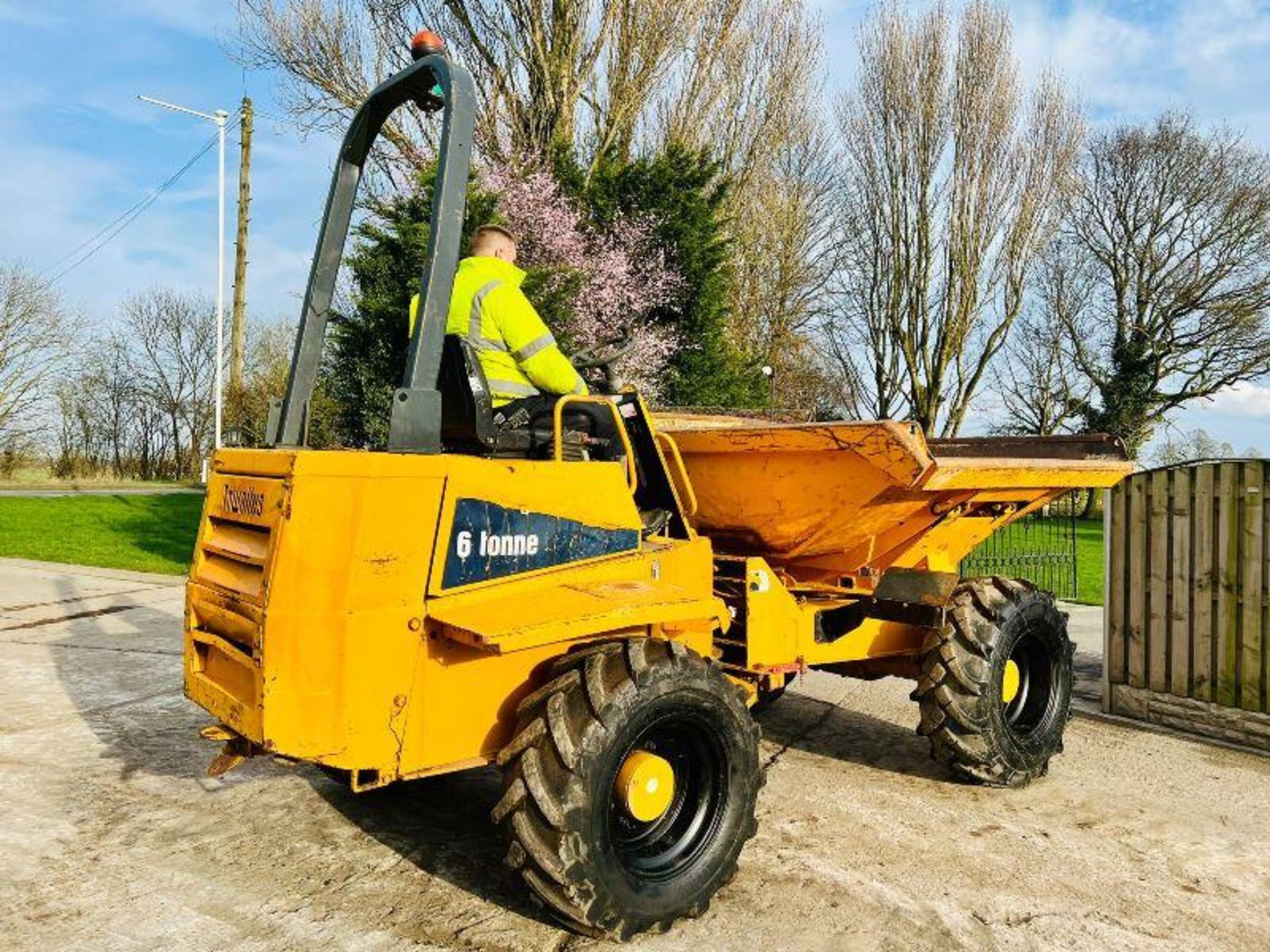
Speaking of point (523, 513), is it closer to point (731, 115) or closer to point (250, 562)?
point (250, 562)

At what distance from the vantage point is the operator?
360cm

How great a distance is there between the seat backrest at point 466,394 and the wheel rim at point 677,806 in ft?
3.99

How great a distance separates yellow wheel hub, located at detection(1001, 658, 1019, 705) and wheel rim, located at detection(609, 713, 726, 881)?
221cm

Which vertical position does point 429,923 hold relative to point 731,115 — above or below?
below

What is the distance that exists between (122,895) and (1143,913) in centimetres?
369

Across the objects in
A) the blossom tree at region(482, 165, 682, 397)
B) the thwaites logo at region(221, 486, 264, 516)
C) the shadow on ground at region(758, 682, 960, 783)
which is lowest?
the shadow on ground at region(758, 682, 960, 783)

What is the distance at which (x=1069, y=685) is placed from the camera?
5.33 meters

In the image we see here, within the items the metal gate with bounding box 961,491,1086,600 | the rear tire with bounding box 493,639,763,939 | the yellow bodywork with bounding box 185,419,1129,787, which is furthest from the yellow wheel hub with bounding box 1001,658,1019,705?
the metal gate with bounding box 961,491,1086,600

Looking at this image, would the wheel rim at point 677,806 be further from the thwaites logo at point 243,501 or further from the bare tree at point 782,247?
the bare tree at point 782,247

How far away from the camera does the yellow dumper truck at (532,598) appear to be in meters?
2.93

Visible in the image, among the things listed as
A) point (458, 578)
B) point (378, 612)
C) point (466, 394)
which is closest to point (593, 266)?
point (466, 394)

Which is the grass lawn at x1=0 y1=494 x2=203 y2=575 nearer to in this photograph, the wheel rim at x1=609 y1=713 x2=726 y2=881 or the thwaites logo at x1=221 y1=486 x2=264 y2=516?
the thwaites logo at x1=221 y1=486 x2=264 y2=516

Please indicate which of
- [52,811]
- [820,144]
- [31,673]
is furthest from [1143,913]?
[820,144]

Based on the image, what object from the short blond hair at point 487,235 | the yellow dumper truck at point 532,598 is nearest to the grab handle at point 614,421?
the yellow dumper truck at point 532,598
